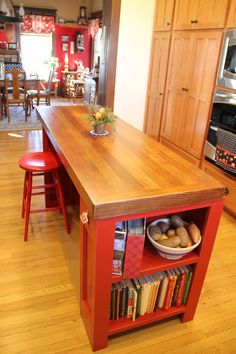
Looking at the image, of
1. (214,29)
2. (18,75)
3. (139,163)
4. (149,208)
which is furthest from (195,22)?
(18,75)

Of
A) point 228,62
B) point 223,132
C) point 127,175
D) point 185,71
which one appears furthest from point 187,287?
point 185,71

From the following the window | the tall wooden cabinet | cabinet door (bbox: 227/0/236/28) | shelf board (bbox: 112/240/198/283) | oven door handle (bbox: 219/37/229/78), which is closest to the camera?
shelf board (bbox: 112/240/198/283)

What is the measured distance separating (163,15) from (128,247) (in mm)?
3161

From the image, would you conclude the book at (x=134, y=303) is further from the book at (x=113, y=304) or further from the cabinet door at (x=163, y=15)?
the cabinet door at (x=163, y=15)

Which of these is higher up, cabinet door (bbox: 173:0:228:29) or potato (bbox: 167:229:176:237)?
cabinet door (bbox: 173:0:228:29)

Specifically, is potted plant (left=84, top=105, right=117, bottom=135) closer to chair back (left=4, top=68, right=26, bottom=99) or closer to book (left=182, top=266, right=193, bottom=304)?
book (left=182, top=266, right=193, bottom=304)

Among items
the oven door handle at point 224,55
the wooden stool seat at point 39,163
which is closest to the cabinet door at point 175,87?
the oven door handle at point 224,55

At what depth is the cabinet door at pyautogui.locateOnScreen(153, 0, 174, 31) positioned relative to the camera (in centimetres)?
345

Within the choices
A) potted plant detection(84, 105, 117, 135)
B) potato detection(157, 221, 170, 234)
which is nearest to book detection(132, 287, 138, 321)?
potato detection(157, 221, 170, 234)

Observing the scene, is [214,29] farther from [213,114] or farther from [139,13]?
[139,13]

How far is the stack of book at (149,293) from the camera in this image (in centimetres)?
157

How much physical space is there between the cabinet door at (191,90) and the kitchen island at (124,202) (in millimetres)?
1400

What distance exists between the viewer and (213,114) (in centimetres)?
297

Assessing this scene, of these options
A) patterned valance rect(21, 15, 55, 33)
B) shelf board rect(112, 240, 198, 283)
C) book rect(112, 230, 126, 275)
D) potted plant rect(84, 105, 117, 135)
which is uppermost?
patterned valance rect(21, 15, 55, 33)
